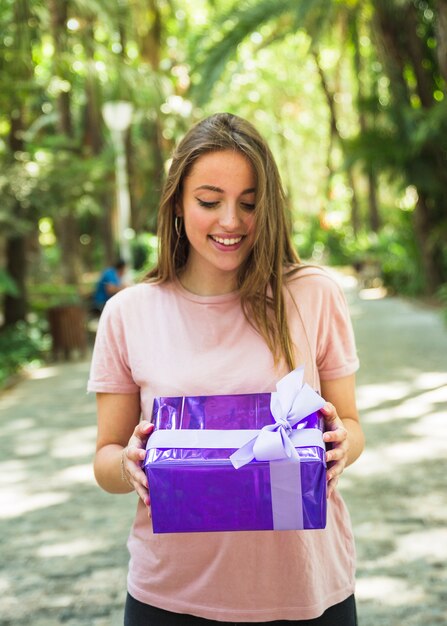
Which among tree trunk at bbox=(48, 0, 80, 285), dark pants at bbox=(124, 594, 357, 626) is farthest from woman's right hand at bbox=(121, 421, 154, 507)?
tree trunk at bbox=(48, 0, 80, 285)

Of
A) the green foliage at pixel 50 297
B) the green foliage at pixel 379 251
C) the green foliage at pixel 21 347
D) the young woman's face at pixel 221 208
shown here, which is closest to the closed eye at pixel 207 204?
the young woman's face at pixel 221 208

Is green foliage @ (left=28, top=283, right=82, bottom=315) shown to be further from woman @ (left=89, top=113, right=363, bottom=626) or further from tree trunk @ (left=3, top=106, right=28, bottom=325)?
woman @ (left=89, top=113, right=363, bottom=626)

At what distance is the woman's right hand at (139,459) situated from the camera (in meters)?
1.78

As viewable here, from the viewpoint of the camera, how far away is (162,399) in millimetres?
1878

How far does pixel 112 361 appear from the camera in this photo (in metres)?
2.12

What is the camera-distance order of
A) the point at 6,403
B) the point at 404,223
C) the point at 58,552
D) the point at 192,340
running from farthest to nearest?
1. the point at 404,223
2. the point at 6,403
3. the point at 58,552
4. the point at 192,340

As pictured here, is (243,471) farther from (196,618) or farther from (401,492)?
(401,492)

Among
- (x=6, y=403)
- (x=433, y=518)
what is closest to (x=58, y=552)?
(x=433, y=518)

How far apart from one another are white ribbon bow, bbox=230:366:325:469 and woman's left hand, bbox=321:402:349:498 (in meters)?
0.05

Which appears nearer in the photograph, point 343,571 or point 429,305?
point 343,571

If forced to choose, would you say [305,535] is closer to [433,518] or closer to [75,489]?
[433,518]

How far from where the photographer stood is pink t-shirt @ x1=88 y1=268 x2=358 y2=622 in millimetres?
1956

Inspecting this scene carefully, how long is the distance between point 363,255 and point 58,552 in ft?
82.8

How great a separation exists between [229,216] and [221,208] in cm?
3
